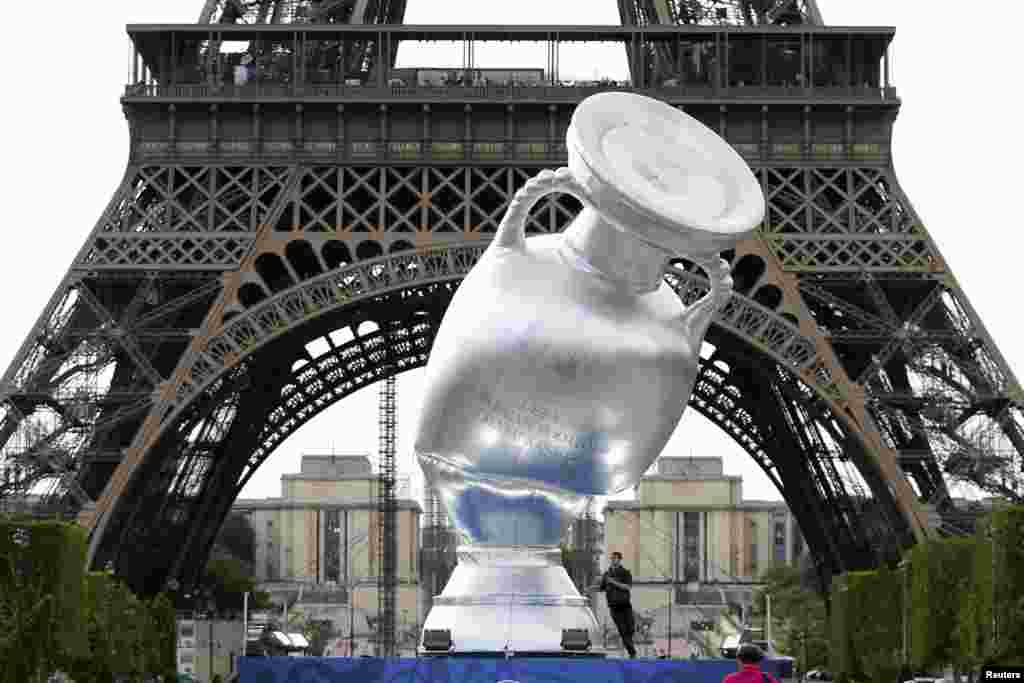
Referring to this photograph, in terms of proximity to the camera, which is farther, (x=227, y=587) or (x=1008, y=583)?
(x=227, y=587)

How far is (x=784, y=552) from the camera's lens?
436 feet

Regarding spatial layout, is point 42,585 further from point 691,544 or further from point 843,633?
point 691,544

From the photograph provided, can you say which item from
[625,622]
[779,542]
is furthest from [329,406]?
[779,542]

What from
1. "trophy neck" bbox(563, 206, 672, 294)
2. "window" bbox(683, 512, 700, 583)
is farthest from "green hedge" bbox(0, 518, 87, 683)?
"window" bbox(683, 512, 700, 583)

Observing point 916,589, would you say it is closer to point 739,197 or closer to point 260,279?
point 260,279

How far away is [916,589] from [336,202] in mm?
13534

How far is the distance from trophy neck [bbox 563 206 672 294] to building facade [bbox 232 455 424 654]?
79854mm

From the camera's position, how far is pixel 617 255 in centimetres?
2622

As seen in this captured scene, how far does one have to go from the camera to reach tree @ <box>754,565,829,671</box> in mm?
76188

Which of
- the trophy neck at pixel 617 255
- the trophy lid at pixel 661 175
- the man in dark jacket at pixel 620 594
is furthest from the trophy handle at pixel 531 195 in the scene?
the man in dark jacket at pixel 620 594

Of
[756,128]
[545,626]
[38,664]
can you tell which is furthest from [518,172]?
[545,626]

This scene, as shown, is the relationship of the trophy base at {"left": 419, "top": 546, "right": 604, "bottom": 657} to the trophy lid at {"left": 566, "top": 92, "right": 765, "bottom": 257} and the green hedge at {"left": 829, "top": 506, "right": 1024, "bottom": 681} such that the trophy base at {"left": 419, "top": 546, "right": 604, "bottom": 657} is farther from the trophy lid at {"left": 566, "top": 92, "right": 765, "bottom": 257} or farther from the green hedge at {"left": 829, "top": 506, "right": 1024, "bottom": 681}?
Result: the green hedge at {"left": 829, "top": 506, "right": 1024, "bottom": 681}

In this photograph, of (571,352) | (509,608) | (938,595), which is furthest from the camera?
(938,595)

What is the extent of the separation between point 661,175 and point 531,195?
144 cm
